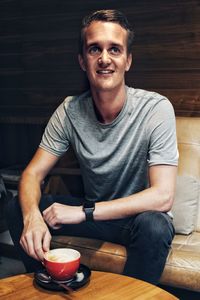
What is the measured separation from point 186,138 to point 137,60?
707 mm

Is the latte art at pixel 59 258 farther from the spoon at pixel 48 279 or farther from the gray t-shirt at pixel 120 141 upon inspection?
the gray t-shirt at pixel 120 141

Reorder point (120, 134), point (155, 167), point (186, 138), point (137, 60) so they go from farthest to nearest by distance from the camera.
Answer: point (137, 60) → point (186, 138) → point (120, 134) → point (155, 167)

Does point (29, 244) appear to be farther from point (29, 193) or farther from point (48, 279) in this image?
point (29, 193)

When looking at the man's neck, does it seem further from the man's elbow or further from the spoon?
the spoon

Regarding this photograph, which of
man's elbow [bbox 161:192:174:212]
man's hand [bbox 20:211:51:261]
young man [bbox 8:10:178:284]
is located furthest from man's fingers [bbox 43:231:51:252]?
man's elbow [bbox 161:192:174:212]

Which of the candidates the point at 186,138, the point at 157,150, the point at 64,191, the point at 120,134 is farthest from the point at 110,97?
the point at 64,191

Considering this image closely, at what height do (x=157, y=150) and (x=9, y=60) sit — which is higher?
(x=9, y=60)

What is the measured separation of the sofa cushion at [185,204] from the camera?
209cm

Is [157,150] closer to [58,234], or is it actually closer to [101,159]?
[101,159]

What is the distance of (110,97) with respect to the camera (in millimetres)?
1947

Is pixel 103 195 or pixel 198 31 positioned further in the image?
pixel 198 31

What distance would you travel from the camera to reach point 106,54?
188 centimetres

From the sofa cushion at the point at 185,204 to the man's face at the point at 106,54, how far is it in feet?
2.08

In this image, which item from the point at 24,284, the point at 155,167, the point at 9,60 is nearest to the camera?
the point at 24,284
